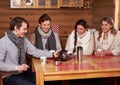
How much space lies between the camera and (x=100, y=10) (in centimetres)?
538

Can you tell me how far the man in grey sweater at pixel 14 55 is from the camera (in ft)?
8.62

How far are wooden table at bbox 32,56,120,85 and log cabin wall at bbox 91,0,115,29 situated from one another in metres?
2.60

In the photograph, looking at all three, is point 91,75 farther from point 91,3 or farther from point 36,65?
point 91,3

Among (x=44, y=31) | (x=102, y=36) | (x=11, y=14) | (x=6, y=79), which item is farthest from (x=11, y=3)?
(x=6, y=79)

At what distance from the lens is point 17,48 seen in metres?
Answer: 2.77

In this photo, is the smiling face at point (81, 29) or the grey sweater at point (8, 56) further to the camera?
the smiling face at point (81, 29)

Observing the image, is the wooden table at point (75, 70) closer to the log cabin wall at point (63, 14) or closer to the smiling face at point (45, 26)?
the smiling face at point (45, 26)

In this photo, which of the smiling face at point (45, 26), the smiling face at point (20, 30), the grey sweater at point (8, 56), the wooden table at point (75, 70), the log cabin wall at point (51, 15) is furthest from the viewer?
the log cabin wall at point (51, 15)

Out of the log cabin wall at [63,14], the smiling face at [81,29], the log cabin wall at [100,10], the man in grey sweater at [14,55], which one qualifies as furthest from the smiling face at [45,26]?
Answer: the log cabin wall at [100,10]

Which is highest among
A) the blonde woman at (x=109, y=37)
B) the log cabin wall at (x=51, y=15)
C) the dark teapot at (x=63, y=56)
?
the log cabin wall at (x=51, y=15)

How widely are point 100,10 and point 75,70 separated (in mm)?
3166

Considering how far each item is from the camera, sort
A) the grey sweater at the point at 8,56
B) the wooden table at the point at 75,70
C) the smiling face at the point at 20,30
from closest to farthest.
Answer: the wooden table at the point at 75,70, the grey sweater at the point at 8,56, the smiling face at the point at 20,30

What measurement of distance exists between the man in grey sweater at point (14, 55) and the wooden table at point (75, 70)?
19 centimetres

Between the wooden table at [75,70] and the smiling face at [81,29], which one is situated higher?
the smiling face at [81,29]
